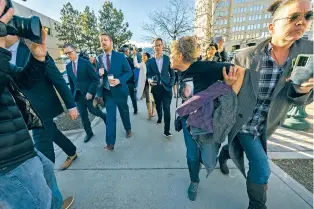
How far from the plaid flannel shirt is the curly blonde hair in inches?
27.1

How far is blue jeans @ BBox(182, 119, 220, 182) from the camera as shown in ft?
5.87

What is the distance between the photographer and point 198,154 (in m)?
1.99

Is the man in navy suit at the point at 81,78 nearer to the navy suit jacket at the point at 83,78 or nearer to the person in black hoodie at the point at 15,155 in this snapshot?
the navy suit jacket at the point at 83,78

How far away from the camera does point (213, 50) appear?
4.24m

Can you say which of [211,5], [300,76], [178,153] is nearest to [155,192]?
[178,153]

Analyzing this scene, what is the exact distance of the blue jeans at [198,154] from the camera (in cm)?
179

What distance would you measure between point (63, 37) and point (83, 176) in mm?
→ 33754

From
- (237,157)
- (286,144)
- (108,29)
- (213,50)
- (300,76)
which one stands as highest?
(108,29)

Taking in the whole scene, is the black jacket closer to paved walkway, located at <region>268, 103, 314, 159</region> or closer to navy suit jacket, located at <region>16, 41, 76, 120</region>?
navy suit jacket, located at <region>16, 41, 76, 120</region>

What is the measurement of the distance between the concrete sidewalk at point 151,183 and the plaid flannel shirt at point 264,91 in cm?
101

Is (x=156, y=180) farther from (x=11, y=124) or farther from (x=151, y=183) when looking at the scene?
(x=11, y=124)

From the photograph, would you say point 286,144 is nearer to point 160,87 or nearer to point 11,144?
point 160,87

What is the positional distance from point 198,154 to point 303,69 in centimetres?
133

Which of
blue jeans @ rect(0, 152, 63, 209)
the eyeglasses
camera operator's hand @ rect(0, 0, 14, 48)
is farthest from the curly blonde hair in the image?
blue jeans @ rect(0, 152, 63, 209)
